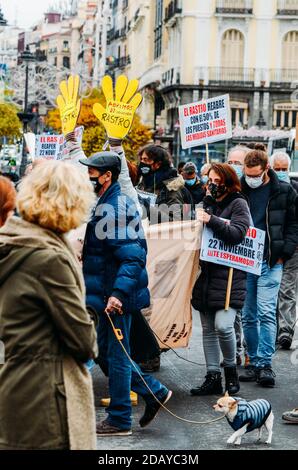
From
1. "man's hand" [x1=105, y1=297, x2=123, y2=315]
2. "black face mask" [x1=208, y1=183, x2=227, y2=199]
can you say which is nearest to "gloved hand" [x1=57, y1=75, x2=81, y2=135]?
"black face mask" [x1=208, y1=183, x2=227, y2=199]

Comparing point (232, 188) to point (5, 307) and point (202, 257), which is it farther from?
point (5, 307)

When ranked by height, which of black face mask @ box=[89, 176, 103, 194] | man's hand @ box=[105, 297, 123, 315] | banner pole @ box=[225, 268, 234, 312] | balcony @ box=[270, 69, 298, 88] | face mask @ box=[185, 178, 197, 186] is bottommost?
banner pole @ box=[225, 268, 234, 312]

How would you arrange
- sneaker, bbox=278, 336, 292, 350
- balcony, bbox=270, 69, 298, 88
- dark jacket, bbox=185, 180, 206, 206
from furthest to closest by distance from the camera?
1. balcony, bbox=270, 69, 298, 88
2. dark jacket, bbox=185, 180, 206, 206
3. sneaker, bbox=278, 336, 292, 350

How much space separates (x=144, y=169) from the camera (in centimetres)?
897

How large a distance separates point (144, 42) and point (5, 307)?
7502cm

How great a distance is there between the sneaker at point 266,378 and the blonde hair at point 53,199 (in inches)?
179

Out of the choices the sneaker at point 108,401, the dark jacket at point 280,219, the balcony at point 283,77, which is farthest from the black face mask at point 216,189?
the balcony at point 283,77

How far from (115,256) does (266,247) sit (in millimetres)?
2382

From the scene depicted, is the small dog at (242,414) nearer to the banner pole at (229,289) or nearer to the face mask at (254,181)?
the banner pole at (229,289)

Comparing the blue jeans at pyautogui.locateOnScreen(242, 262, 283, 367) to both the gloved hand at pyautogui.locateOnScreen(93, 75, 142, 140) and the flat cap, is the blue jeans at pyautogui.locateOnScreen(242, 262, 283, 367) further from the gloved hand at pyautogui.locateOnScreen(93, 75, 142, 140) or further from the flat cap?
the flat cap

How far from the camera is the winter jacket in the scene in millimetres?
4238

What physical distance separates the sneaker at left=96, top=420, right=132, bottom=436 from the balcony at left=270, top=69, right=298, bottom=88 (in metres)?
54.7

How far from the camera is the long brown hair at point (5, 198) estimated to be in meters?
5.19

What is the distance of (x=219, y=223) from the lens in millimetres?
8188
